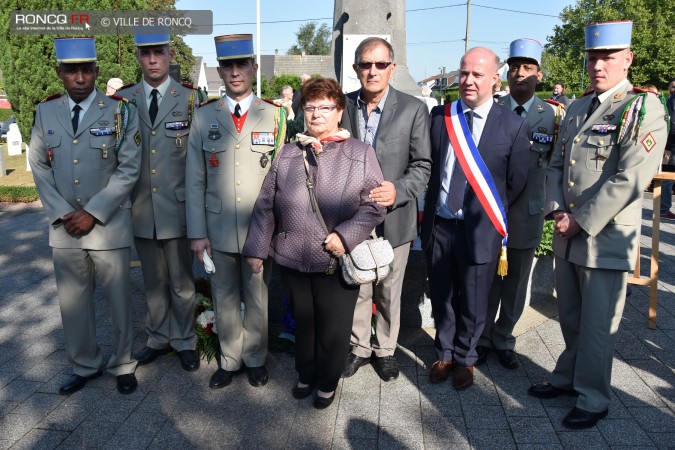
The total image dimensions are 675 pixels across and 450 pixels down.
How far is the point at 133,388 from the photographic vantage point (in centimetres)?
358

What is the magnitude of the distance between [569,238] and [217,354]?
2.45 meters

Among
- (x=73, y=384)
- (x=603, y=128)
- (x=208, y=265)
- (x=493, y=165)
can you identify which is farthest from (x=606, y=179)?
(x=73, y=384)

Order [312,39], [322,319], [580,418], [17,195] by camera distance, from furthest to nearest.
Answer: [312,39] < [17,195] < [322,319] < [580,418]

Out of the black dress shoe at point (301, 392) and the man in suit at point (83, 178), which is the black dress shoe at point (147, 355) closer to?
the man in suit at point (83, 178)

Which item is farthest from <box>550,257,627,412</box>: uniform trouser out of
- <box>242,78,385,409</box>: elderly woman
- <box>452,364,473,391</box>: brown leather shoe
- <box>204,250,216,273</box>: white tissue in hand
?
<box>204,250,216,273</box>: white tissue in hand

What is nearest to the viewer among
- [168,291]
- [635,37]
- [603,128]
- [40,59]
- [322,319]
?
[603,128]

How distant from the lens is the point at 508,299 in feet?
12.8

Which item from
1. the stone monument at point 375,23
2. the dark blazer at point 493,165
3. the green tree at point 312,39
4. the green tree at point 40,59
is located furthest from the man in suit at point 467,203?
the green tree at point 312,39

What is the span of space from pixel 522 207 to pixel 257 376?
2.01 metres

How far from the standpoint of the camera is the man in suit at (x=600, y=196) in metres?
2.90

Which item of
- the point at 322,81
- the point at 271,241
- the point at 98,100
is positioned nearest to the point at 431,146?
the point at 322,81

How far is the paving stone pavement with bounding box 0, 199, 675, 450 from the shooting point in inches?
120

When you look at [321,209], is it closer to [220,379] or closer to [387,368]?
[387,368]

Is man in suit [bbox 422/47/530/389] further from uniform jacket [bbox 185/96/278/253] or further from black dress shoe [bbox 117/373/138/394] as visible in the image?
black dress shoe [bbox 117/373/138/394]
